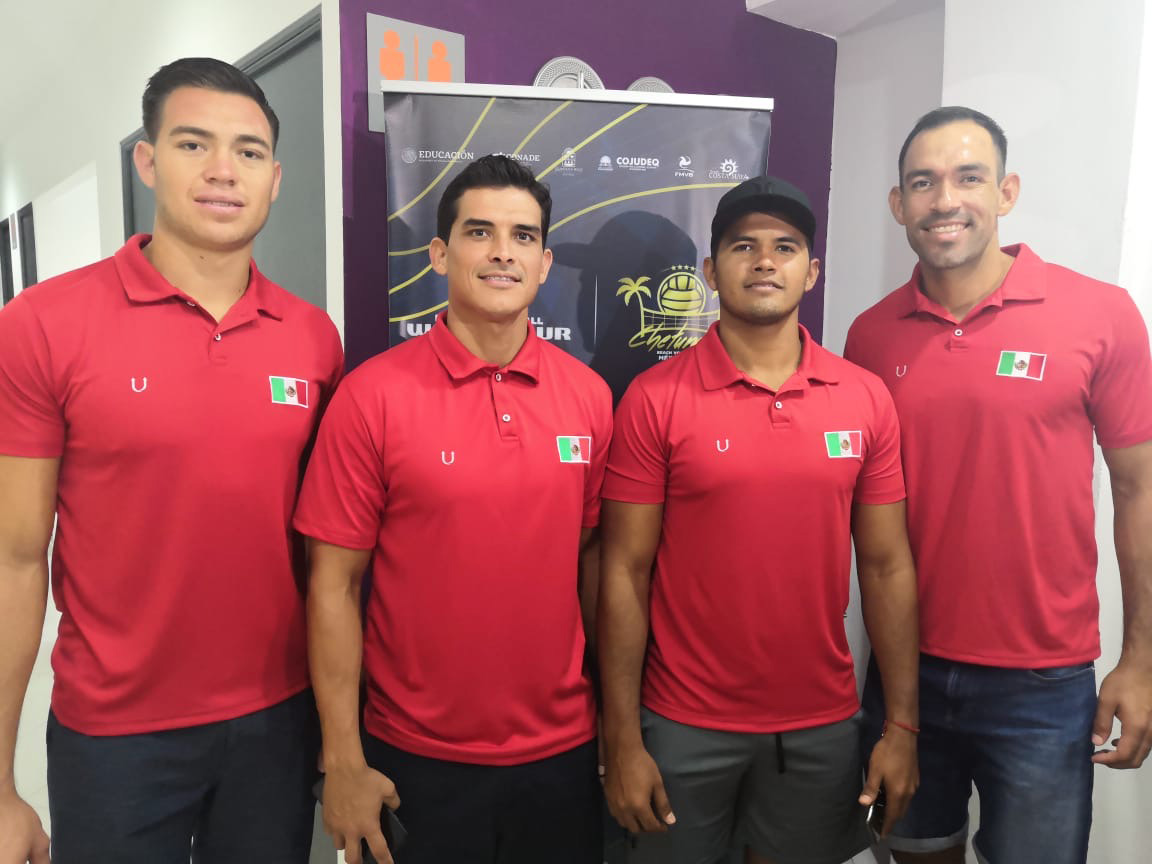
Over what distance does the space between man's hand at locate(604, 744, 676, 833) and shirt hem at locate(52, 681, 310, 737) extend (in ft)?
2.29

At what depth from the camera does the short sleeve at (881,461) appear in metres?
1.63

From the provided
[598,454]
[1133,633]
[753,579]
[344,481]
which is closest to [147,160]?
[344,481]

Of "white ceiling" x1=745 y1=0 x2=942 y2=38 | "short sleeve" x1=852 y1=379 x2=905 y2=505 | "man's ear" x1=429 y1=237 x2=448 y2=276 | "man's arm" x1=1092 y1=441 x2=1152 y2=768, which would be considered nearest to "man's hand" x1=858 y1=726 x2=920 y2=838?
"man's arm" x1=1092 y1=441 x2=1152 y2=768

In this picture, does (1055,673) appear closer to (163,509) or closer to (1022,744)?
(1022,744)

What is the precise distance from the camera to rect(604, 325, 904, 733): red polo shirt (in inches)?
61.4

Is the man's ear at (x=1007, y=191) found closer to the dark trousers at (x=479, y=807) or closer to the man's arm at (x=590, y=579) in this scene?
the man's arm at (x=590, y=579)

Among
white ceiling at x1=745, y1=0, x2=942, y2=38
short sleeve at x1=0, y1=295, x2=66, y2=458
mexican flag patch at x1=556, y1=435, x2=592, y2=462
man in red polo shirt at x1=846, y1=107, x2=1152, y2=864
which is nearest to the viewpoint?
short sleeve at x1=0, y1=295, x2=66, y2=458

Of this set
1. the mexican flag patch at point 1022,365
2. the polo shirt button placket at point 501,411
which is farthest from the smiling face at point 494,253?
the mexican flag patch at point 1022,365

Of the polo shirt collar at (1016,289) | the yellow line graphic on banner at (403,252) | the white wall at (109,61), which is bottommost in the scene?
the polo shirt collar at (1016,289)

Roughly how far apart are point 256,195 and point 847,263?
7.60ft

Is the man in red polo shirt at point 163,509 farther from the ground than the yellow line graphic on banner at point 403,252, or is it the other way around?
Answer: the yellow line graphic on banner at point 403,252

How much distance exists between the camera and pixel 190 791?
1.41 meters

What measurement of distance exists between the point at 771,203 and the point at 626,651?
0.99 m

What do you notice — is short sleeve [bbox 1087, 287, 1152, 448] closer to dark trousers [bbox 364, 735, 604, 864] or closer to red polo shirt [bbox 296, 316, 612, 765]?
red polo shirt [bbox 296, 316, 612, 765]
